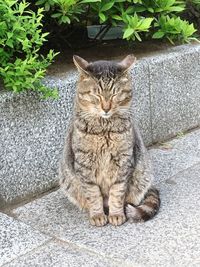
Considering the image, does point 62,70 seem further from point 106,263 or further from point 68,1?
point 106,263

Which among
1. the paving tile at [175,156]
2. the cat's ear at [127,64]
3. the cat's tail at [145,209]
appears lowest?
the paving tile at [175,156]

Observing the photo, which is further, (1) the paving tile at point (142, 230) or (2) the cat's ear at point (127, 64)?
(2) the cat's ear at point (127, 64)

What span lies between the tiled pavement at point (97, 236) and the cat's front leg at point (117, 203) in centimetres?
5

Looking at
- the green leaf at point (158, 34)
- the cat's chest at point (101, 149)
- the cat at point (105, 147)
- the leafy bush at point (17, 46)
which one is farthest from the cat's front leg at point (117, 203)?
the green leaf at point (158, 34)

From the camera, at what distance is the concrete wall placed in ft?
11.5

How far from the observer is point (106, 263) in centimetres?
286

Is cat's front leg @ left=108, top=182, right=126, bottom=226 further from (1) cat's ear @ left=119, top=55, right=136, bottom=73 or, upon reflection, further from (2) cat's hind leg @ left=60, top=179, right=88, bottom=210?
(1) cat's ear @ left=119, top=55, right=136, bottom=73

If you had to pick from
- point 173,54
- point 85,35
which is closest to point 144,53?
point 173,54

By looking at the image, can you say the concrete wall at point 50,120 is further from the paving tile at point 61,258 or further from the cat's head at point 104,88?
the paving tile at point 61,258

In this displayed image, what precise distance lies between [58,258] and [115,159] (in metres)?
0.72

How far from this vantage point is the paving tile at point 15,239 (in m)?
2.97

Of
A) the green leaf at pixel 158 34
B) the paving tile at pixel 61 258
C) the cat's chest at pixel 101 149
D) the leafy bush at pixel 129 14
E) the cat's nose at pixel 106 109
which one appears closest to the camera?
the paving tile at pixel 61 258

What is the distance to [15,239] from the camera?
10.2 ft

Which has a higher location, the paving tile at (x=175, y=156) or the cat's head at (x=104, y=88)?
the cat's head at (x=104, y=88)
